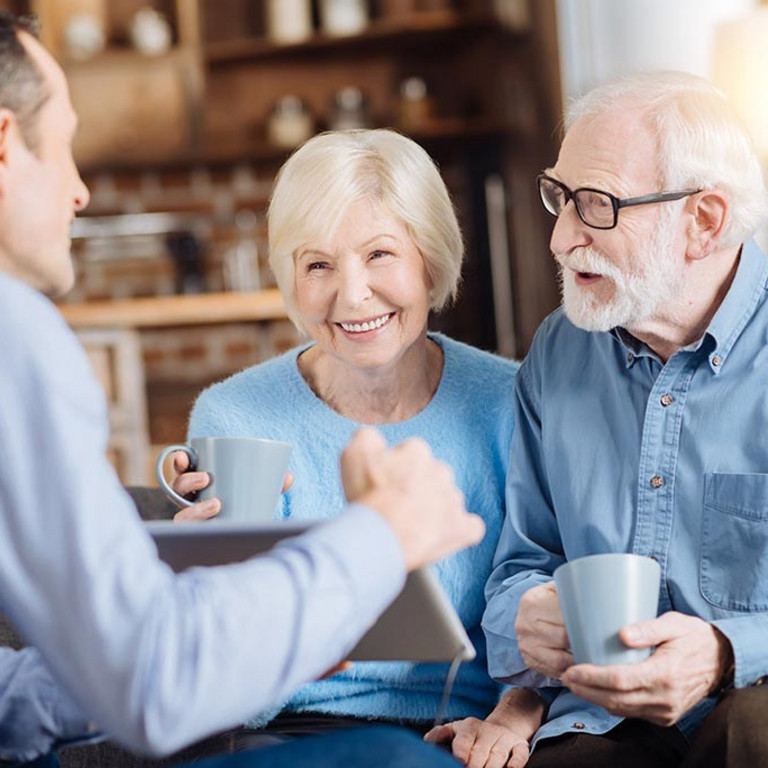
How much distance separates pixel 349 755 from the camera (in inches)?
39.1

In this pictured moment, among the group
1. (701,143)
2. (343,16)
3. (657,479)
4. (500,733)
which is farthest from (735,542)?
(343,16)

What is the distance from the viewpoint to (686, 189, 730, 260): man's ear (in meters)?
1.62

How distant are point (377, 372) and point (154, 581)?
0.96 meters

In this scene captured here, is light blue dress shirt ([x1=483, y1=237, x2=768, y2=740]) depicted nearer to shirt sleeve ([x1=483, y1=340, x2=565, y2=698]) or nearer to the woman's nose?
shirt sleeve ([x1=483, y1=340, x2=565, y2=698])

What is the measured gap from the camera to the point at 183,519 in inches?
58.8

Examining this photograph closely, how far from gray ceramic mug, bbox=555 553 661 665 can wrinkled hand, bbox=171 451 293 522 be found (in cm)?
43

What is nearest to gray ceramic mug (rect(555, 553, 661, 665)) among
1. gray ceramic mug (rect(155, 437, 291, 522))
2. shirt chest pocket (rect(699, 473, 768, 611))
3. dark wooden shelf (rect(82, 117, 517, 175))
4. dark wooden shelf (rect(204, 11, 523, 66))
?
shirt chest pocket (rect(699, 473, 768, 611))

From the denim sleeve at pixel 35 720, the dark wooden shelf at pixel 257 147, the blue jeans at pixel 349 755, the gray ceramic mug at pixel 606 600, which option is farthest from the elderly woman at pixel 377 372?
the dark wooden shelf at pixel 257 147

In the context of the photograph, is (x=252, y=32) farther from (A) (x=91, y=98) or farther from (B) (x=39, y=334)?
(B) (x=39, y=334)

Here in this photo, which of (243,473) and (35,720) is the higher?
(243,473)

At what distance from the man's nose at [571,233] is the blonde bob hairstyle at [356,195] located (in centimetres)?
24

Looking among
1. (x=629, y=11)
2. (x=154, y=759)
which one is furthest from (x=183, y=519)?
(x=629, y=11)

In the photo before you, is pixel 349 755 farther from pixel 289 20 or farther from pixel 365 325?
pixel 289 20

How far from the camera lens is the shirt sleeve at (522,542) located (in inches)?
62.6
